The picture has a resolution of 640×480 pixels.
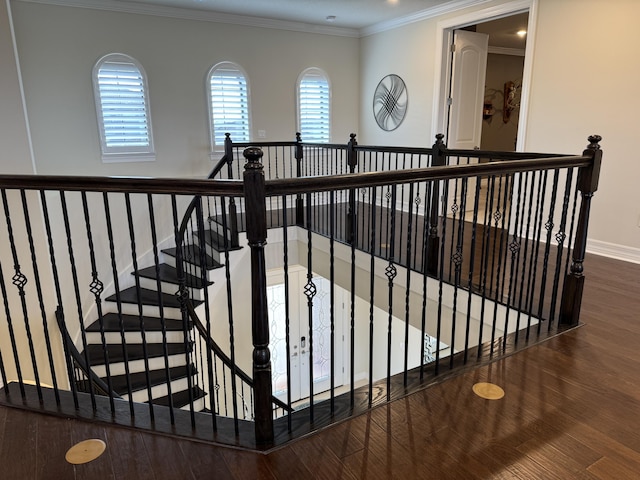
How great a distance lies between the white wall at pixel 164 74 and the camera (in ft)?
15.9

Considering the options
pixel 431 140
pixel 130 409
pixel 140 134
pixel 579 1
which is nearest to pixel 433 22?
pixel 431 140

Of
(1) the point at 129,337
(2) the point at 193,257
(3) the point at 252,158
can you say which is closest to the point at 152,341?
(1) the point at 129,337

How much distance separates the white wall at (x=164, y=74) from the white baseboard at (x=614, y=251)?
4136 millimetres

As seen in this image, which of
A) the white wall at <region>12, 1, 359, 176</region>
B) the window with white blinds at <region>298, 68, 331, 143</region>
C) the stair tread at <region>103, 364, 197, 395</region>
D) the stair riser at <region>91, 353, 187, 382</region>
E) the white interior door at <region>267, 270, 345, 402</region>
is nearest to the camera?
the stair tread at <region>103, 364, 197, 395</region>

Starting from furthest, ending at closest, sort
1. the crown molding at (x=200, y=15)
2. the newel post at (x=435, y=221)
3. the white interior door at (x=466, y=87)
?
the white interior door at (x=466, y=87), the crown molding at (x=200, y=15), the newel post at (x=435, y=221)

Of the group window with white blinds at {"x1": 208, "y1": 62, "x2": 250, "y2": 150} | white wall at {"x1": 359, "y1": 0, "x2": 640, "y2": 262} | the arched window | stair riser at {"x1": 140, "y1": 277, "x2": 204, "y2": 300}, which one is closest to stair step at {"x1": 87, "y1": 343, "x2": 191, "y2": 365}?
stair riser at {"x1": 140, "y1": 277, "x2": 204, "y2": 300}

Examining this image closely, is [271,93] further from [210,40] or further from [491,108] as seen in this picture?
[491,108]

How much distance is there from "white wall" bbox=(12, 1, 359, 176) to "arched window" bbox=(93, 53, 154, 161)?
0.29 ft

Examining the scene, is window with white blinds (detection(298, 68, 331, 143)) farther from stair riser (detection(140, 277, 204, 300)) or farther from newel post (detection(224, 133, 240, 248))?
stair riser (detection(140, 277, 204, 300))

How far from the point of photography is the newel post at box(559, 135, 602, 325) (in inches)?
93.5

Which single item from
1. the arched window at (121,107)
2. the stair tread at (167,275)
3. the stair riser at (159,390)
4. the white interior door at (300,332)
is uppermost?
the arched window at (121,107)

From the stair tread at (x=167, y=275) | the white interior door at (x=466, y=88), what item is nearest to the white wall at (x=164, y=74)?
the stair tread at (x=167, y=275)

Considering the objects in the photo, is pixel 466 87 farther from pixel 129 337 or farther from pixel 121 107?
pixel 129 337

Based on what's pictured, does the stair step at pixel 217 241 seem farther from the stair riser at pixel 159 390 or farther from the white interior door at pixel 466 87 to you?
the white interior door at pixel 466 87
